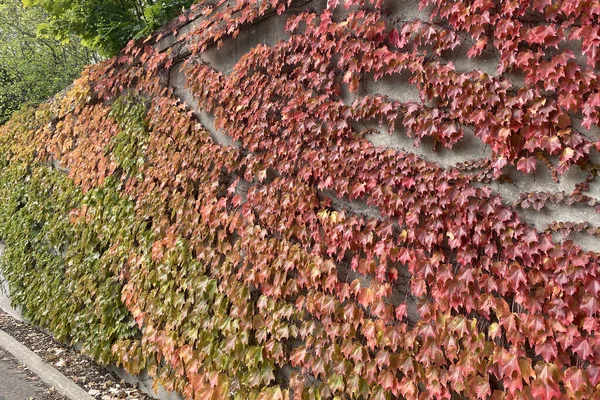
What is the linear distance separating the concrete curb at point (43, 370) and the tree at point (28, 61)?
588 cm

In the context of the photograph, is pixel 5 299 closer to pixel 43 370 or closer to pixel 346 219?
pixel 43 370

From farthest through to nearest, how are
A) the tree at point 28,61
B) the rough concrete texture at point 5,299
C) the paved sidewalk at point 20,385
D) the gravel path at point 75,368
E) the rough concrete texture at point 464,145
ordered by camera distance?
1. the tree at point 28,61
2. the rough concrete texture at point 5,299
3. the gravel path at point 75,368
4. the paved sidewalk at point 20,385
5. the rough concrete texture at point 464,145

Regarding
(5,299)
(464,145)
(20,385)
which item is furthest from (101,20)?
(464,145)

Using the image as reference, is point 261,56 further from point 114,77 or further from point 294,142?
point 114,77

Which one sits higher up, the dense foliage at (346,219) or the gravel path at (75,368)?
the dense foliage at (346,219)

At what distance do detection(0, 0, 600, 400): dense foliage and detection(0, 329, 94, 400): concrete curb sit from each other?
46 cm

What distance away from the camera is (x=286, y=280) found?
3404 mm

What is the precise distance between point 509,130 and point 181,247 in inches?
113

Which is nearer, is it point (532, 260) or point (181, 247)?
point (532, 260)

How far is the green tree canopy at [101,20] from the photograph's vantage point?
5.91 meters

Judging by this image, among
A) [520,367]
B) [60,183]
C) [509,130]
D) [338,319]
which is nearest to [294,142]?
[338,319]

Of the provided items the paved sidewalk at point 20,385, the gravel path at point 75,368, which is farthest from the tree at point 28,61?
the paved sidewalk at point 20,385

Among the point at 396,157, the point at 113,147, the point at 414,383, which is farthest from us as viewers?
the point at 113,147

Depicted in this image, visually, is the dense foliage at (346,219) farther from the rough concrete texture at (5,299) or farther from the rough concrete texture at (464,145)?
the rough concrete texture at (5,299)
